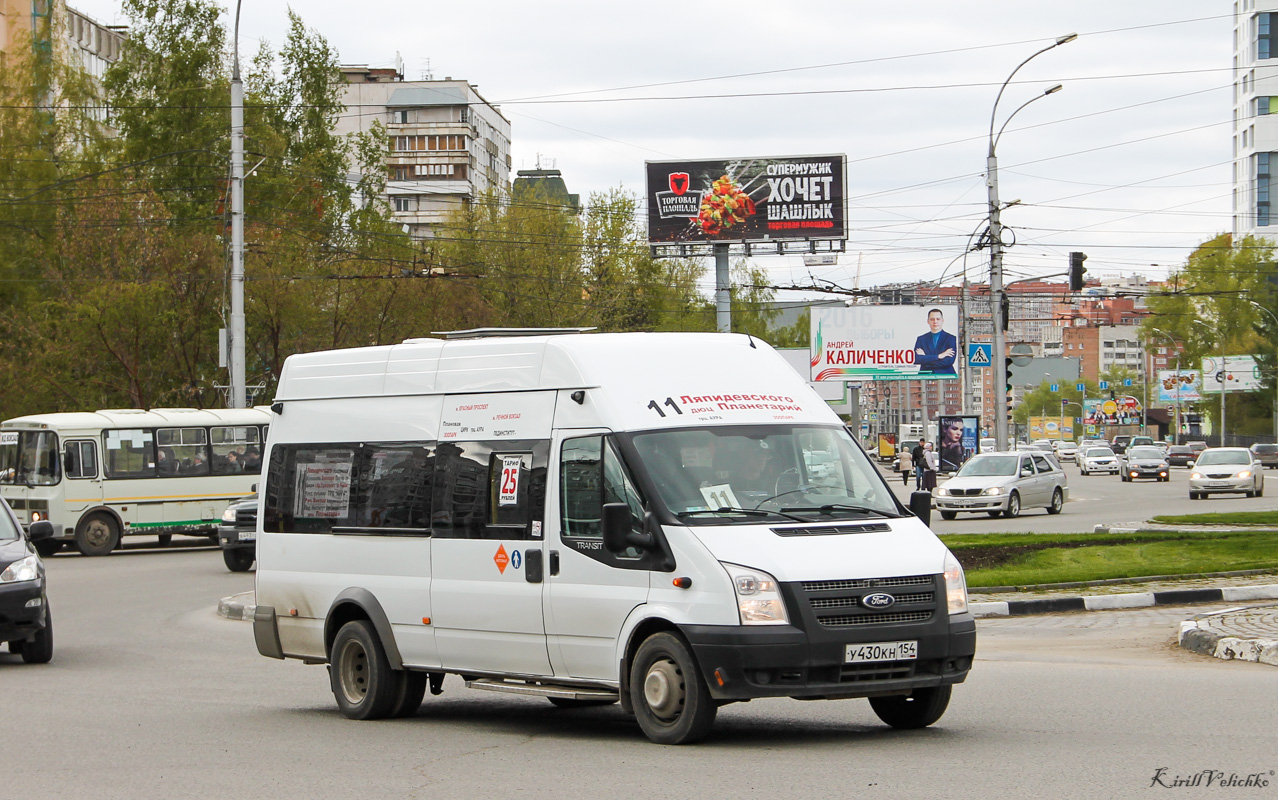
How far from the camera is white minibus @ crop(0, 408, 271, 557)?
107ft

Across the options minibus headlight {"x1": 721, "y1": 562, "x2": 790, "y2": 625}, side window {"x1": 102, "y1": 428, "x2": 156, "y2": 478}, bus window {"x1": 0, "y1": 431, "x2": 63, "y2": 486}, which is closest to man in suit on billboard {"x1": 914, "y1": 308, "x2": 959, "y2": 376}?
side window {"x1": 102, "y1": 428, "x2": 156, "y2": 478}

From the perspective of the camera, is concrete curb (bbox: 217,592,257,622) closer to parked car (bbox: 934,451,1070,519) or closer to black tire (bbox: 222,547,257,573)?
black tire (bbox: 222,547,257,573)

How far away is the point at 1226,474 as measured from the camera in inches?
1772

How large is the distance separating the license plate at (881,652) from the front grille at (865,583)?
32 centimetres

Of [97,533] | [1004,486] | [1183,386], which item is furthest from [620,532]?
[1183,386]

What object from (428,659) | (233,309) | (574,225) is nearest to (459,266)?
(574,225)

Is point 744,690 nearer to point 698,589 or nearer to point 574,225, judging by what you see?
point 698,589

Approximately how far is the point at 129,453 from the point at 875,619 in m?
27.6

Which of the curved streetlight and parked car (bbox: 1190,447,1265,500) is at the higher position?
the curved streetlight

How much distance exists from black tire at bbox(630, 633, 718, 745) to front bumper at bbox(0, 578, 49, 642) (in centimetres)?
756

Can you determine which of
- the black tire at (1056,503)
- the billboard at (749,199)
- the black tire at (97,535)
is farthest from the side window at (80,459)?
the billboard at (749,199)

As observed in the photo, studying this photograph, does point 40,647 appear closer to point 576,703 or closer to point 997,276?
point 576,703

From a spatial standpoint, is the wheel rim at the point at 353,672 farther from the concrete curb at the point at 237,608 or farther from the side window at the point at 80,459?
the side window at the point at 80,459

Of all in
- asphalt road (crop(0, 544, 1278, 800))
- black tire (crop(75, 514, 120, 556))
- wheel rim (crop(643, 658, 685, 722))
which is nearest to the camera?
asphalt road (crop(0, 544, 1278, 800))
